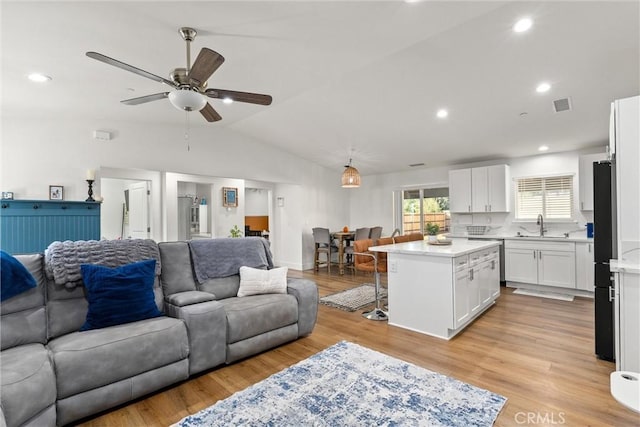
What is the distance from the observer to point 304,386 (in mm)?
2264

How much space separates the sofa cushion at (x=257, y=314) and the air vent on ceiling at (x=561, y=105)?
12.8ft

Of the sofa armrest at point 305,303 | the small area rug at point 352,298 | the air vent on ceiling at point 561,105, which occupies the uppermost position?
the air vent on ceiling at point 561,105

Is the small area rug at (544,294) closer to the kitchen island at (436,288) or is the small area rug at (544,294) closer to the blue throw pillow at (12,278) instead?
the kitchen island at (436,288)

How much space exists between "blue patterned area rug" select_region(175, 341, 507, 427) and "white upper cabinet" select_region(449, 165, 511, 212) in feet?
14.0

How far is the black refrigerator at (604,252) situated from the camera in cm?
264

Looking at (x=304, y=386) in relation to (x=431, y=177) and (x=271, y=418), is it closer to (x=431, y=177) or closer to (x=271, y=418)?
(x=271, y=418)

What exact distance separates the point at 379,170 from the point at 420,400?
6.03 metres

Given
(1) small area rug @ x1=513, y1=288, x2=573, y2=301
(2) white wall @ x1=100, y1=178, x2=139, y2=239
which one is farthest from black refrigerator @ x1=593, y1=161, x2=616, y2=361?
(2) white wall @ x1=100, y1=178, x2=139, y2=239

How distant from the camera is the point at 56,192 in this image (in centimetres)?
414

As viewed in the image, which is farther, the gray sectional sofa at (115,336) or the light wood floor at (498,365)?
the light wood floor at (498,365)

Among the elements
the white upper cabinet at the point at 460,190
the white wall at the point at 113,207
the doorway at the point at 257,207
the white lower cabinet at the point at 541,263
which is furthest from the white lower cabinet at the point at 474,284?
the doorway at the point at 257,207

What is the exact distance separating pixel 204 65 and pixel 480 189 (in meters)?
5.41

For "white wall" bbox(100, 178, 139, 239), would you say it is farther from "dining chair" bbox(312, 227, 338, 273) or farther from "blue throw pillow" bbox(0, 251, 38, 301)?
"blue throw pillow" bbox(0, 251, 38, 301)

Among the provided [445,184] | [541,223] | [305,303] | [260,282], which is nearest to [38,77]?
[260,282]
